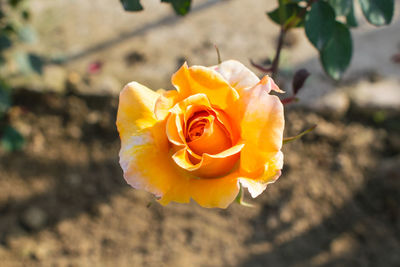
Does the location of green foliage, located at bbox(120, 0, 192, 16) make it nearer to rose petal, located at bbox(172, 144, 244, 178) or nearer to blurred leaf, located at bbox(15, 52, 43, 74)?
rose petal, located at bbox(172, 144, 244, 178)

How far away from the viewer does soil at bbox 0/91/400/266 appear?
1.72 m

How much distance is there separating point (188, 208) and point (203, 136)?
4.20ft

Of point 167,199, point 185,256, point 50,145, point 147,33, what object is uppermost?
point 167,199

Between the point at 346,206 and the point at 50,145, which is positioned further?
the point at 50,145

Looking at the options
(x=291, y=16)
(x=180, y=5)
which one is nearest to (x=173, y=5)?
(x=180, y=5)

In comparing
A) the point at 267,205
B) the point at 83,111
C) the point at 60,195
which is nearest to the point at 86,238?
the point at 60,195

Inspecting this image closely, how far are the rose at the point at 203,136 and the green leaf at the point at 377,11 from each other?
320 millimetres

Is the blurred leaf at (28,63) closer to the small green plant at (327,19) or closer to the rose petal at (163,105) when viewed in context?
the small green plant at (327,19)

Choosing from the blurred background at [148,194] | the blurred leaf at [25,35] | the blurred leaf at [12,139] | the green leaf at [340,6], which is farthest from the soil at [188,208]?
the green leaf at [340,6]

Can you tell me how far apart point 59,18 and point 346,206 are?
184cm

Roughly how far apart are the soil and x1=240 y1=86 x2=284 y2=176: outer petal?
4.04ft

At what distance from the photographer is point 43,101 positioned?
2020mm

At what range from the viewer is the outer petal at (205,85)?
0.59 meters

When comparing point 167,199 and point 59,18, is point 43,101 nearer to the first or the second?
point 59,18
